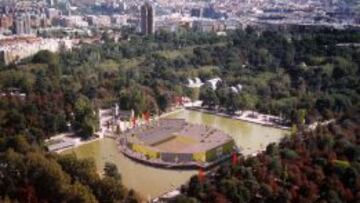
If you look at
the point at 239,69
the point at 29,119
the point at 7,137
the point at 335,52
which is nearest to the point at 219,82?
the point at 239,69

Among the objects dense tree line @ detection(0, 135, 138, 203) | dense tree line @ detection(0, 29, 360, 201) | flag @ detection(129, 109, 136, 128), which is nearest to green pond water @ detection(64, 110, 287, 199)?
dense tree line @ detection(0, 29, 360, 201)

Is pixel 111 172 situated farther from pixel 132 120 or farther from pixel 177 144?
pixel 132 120

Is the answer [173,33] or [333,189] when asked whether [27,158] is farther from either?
[173,33]

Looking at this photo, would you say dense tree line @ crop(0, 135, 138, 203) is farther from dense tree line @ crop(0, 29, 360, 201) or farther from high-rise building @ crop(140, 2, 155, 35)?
high-rise building @ crop(140, 2, 155, 35)

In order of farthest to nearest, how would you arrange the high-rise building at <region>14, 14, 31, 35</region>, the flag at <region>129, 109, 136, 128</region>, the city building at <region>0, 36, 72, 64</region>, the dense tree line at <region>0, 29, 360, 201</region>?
the high-rise building at <region>14, 14, 31, 35</region>
the city building at <region>0, 36, 72, 64</region>
the flag at <region>129, 109, 136, 128</region>
the dense tree line at <region>0, 29, 360, 201</region>

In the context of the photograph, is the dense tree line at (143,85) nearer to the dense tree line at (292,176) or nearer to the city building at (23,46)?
the dense tree line at (292,176)

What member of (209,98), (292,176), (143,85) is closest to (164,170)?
(292,176)
